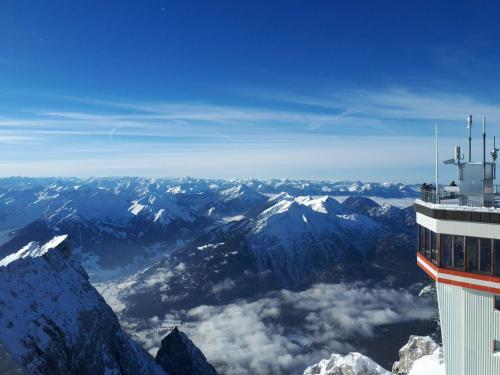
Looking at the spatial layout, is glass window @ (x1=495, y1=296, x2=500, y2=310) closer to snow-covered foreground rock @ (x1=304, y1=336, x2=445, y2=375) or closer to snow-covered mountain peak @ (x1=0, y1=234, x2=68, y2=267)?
snow-covered foreground rock @ (x1=304, y1=336, x2=445, y2=375)

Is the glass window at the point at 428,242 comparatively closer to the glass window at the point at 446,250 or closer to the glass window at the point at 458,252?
the glass window at the point at 446,250

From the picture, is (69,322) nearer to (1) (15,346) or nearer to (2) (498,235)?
(1) (15,346)

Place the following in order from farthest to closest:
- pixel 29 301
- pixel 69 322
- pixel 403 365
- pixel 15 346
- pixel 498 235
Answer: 1. pixel 403 365
2. pixel 69 322
3. pixel 29 301
4. pixel 15 346
5. pixel 498 235

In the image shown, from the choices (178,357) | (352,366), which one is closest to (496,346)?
(352,366)

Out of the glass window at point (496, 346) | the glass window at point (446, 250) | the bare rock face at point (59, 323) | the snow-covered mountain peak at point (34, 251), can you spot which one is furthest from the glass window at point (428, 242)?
the snow-covered mountain peak at point (34, 251)

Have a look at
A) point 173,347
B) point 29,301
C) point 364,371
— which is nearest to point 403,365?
point 364,371

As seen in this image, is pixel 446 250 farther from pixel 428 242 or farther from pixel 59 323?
pixel 59 323
